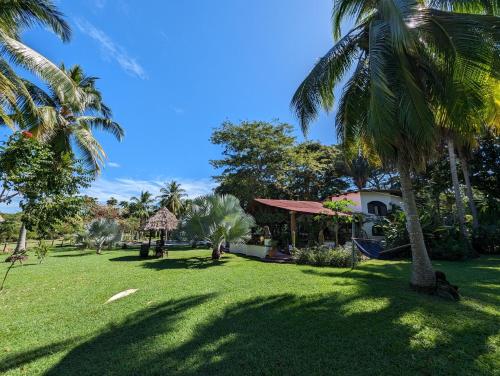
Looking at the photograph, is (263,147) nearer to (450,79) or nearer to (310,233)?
(310,233)

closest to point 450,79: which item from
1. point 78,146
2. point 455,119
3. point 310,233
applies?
point 455,119

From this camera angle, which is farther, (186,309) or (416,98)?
(186,309)

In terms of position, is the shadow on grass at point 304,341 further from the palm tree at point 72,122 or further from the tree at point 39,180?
the palm tree at point 72,122

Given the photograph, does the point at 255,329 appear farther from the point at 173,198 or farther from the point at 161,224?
the point at 173,198

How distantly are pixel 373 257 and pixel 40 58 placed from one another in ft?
54.6

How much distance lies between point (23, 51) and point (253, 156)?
62.0 feet

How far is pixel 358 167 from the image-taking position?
34562mm

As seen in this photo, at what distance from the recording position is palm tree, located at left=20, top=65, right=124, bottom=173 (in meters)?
14.1

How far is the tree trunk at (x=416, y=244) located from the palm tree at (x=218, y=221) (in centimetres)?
877

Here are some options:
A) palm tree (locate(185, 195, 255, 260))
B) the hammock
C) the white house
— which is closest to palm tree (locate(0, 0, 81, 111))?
palm tree (locate(185, 195, 255, 260))

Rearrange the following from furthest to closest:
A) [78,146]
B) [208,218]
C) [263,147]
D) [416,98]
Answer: [263,147] < [78,146] < [208,218] < [416,98]

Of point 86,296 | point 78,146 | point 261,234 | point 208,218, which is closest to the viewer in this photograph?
point 86,296

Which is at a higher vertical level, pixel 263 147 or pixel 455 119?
pixel 263 147

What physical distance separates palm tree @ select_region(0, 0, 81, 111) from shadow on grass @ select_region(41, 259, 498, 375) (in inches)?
281
